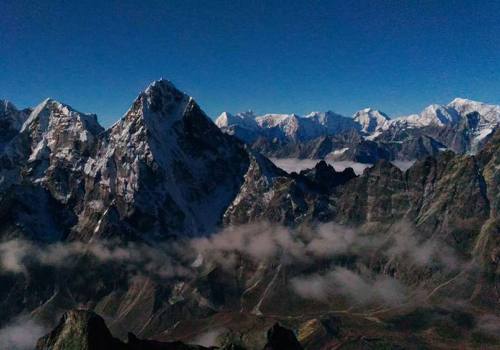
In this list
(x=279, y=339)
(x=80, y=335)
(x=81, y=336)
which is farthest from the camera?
(x=279, y=339)

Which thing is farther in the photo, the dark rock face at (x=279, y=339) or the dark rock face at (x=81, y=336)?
the dark rock face at (x=279, y=339)

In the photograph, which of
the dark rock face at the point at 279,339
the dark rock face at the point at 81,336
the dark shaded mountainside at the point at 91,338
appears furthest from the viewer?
the dark rock face at the point at 279,339

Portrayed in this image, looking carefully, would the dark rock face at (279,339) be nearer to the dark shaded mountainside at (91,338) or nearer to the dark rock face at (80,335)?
the dark shaded mountainside at (91,338)

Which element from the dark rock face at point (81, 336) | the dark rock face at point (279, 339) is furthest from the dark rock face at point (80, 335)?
the dark rock face at point (279, 339)

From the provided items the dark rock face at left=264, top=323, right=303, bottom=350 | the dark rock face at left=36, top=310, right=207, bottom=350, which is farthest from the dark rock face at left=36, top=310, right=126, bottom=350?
the dark rock face at left=264, top=323, right=303, bottom=350

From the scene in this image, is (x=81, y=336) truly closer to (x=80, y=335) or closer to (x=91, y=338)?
(x=80, y=335)

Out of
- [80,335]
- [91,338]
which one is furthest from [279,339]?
[80,335]

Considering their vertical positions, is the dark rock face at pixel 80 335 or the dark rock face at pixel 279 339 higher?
the dark rock face at pixel 80 335

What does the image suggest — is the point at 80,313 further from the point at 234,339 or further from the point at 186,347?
the point at 234,339

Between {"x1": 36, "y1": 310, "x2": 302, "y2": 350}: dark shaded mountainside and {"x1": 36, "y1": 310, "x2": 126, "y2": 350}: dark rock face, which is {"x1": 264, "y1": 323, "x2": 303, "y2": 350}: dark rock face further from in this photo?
{"x1": 36, "y1": 310, "x2": 126, "y2": 350}: dark rock face
